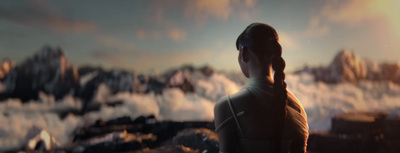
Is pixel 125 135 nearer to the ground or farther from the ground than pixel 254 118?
nearer to the ground

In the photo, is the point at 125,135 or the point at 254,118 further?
the point at 125,135

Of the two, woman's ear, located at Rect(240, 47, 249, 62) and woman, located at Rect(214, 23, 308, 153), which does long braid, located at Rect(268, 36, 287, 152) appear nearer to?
woman, located at Rect(214, 23, 308, 153)

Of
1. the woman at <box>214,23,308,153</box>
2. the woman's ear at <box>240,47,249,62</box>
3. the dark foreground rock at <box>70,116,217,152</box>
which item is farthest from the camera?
the dark foreground rock at <box>70,116,217,152</box>

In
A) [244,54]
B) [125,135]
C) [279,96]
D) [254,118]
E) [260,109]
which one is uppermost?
[244,54]

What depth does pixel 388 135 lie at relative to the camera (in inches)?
1939

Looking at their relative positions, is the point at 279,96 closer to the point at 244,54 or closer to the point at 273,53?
the point at 273,53

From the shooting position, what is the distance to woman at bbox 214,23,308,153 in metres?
3.05

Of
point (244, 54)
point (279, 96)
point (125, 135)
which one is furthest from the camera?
point (125, 135)

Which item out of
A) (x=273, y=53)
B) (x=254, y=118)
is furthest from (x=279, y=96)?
(x=273, y=53)

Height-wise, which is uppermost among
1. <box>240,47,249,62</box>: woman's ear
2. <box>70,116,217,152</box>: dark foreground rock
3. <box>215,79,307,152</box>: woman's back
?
<box>240,47,249,62</box>: woman's ear

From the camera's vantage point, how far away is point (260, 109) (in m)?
3.11

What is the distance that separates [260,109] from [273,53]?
71 centimetres

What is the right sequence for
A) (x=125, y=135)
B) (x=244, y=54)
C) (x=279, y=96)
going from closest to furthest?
(x=279, y=96)
(x=244, y=54)
(x=125, y=135)

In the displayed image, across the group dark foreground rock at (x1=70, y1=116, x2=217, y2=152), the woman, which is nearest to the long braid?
the woman
